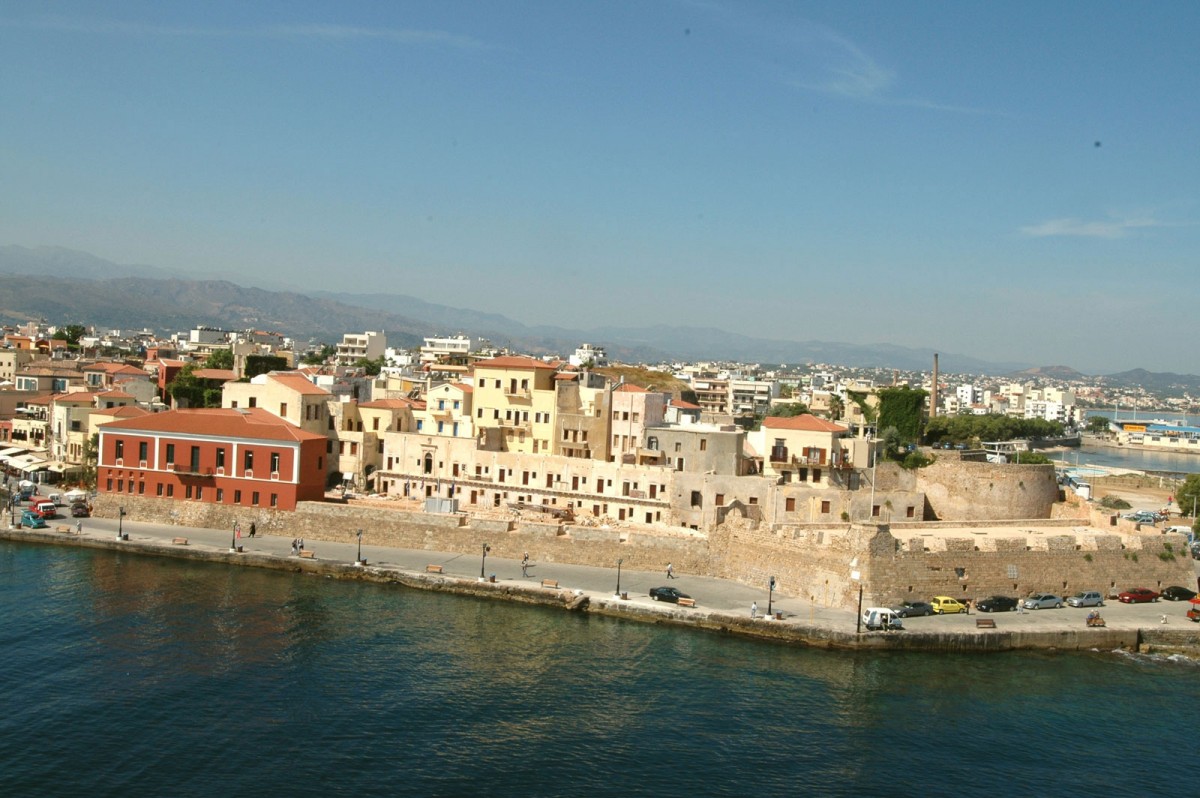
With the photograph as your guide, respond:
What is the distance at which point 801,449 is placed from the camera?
42.6m

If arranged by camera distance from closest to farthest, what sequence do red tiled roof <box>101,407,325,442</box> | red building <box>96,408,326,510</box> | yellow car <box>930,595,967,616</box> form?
yellow car <box>930,595,967,616</box>
red building <box>96,408,326,510</box>
red tiled roof <box>101,407,325,442</box>

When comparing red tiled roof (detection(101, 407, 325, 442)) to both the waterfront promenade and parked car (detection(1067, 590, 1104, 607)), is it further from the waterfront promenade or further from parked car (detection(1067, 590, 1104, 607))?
parked car (detection(1067, 590, 1104, 607))

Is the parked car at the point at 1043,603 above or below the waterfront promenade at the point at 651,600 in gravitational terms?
above

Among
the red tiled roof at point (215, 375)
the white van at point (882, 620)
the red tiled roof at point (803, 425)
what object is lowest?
the white van at point (882, 620)

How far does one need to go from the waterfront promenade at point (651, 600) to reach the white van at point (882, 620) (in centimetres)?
44

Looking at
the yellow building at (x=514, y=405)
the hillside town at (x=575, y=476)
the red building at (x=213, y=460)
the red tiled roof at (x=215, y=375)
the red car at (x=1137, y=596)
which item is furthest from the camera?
the red tiled roof at (x=215, y=375)

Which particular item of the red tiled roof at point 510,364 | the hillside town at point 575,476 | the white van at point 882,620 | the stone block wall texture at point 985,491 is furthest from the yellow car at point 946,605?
the red tiled roof at point 510,364

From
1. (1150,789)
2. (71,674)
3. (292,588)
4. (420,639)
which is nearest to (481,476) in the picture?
(292,588)

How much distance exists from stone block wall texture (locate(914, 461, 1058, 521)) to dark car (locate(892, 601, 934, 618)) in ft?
36.1

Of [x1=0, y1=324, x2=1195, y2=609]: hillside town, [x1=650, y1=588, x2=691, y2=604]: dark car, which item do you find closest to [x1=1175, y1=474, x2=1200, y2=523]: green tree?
[x1=0, y1=324, x2=1195, y2=609]: hillside town

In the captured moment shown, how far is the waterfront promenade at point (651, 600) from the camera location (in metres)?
29.4

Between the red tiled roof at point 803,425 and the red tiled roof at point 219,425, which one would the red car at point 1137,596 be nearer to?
the red tiled roof at point 803,425

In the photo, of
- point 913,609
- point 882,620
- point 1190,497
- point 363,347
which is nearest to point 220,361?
point 363,347

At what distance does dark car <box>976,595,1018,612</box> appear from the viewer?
31.8 meters
